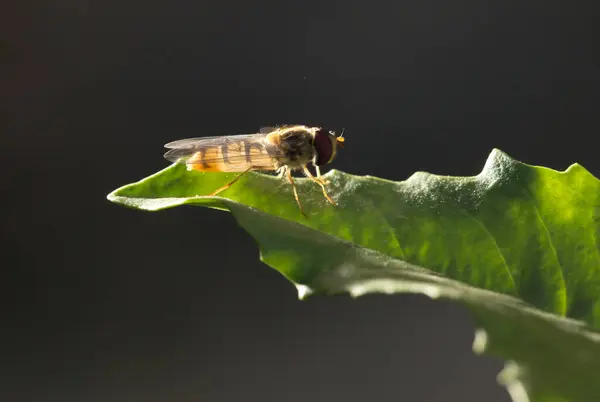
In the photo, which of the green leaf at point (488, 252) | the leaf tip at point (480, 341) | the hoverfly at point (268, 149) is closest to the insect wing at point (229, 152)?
the hoverfly at point (268, 149)

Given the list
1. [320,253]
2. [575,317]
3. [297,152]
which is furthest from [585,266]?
[297,152]

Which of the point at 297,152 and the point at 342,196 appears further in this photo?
the point at 297,152

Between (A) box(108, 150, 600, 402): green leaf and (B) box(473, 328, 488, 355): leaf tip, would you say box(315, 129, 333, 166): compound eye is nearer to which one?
(A) box(108, 150, 600, 402): green leaf

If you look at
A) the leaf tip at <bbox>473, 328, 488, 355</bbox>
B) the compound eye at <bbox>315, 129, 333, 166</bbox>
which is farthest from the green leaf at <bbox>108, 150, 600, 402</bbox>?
the compound eye at <bbox>315, 129, 333, 166</bbox>

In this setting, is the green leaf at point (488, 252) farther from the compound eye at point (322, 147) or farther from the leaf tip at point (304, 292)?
the compound eye at point (322, 147)

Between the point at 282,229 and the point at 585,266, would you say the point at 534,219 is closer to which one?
the point at 585,266

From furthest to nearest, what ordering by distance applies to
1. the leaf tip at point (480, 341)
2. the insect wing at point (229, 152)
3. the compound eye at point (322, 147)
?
the compound eye at point (322, 147) → the insect wing at point (229, 152) → the leaf tip at point (480, 341)

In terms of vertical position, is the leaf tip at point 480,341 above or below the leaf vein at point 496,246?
below
